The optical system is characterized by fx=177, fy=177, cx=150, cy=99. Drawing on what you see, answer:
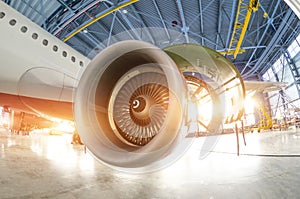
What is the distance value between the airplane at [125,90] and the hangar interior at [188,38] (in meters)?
0.27

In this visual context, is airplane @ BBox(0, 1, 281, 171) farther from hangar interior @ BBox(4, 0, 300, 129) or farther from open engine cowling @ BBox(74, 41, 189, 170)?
hangar interior @ BBox(4, 0, 300, 129)

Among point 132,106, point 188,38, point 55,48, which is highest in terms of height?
point 188,38

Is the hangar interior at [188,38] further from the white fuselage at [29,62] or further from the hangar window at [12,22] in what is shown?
the hangar window at [12,22]

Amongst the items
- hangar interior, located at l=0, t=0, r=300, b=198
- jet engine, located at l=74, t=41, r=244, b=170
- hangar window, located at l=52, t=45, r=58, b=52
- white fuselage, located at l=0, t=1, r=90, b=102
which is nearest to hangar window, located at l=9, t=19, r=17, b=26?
white fuselage, located at l=0, t=1, r=90, b=102

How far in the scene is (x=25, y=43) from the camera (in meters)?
2.38

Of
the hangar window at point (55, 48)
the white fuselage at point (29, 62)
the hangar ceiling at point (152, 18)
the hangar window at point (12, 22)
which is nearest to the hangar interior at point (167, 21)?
the hangar ceiling at point (152, 18)

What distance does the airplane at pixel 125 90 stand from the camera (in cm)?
112

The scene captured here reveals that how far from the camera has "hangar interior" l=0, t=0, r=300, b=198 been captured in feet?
3.51

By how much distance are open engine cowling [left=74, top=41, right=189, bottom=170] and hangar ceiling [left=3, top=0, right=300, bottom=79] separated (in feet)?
22.7

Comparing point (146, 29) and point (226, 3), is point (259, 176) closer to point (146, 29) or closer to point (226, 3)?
point (226, 3)

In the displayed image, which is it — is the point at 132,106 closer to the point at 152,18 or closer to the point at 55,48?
the point at 55,48

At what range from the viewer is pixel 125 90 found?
1.60 metres

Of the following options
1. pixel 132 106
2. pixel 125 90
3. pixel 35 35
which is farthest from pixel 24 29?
pixel 132 106

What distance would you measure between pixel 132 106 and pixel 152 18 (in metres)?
10.1
